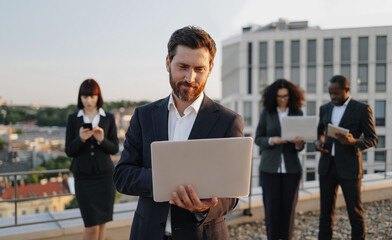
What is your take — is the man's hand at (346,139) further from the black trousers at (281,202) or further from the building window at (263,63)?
the building window at (263,63)

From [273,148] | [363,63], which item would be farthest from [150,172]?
[363,63]

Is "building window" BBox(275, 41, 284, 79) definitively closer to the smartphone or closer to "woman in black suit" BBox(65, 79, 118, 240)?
"woman in black suit" BBox(65, 79, 118, 240)

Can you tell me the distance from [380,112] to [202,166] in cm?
4562

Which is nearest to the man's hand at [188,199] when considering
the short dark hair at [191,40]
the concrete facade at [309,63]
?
the short dark hair at [191,40]

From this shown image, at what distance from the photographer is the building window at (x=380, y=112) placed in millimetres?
37031

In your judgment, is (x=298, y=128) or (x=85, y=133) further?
(x=298, y=128)

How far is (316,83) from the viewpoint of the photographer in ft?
146

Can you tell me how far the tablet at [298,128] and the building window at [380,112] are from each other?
38.3m

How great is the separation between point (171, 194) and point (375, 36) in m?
46.6

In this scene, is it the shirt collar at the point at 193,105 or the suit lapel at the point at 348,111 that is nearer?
the shirt collar at the point at 193,105

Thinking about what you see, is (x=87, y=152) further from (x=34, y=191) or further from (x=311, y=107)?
(x=311, y=107)

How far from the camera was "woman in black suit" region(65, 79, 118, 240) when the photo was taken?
3.37m

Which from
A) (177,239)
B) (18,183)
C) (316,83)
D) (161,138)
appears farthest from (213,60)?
(316,83)

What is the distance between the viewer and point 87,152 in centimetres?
346
